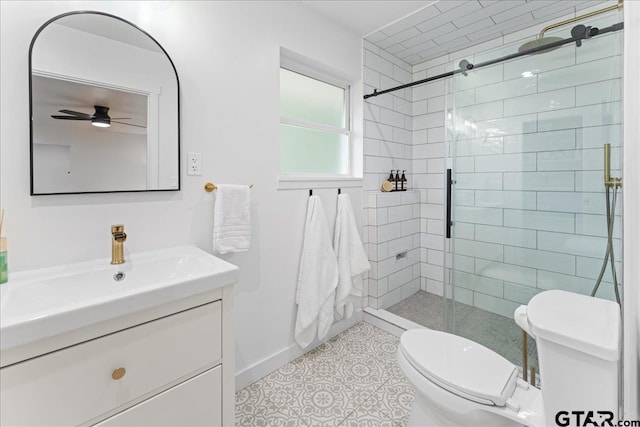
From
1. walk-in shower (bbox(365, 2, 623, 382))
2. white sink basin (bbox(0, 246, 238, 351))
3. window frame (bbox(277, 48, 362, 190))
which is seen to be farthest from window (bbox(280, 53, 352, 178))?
white sink basin (bbox(0, 246, 238, 351))

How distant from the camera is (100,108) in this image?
1.24 metres

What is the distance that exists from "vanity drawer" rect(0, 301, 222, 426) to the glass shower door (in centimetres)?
177

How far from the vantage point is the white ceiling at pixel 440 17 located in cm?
203

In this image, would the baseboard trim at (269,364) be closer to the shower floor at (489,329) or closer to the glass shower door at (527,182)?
the shower floor at (489,329)

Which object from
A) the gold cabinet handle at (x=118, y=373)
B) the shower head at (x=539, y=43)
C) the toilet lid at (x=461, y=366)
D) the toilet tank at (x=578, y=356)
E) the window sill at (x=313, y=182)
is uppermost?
the shower head at (x=539, y=43)

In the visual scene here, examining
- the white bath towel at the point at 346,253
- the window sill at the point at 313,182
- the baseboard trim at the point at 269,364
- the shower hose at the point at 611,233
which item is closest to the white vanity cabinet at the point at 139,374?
the baseboard trim at the point at 269,364

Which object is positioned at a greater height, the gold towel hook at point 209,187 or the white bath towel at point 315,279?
the gold towel hook at point 209,187

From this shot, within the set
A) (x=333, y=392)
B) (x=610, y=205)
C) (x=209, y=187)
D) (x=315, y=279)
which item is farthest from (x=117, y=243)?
(x=610, y=205)

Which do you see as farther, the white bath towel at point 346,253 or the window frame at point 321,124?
the white bath towel at point 346,253

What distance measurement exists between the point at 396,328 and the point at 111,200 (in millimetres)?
2075

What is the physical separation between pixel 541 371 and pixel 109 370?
1240mm

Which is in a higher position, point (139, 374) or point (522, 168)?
point (522, 168)

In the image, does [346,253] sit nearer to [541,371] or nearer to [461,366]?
[461,366]

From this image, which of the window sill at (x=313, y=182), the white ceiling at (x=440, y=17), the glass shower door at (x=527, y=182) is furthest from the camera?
the white ceiling at (x=440, y=17)
